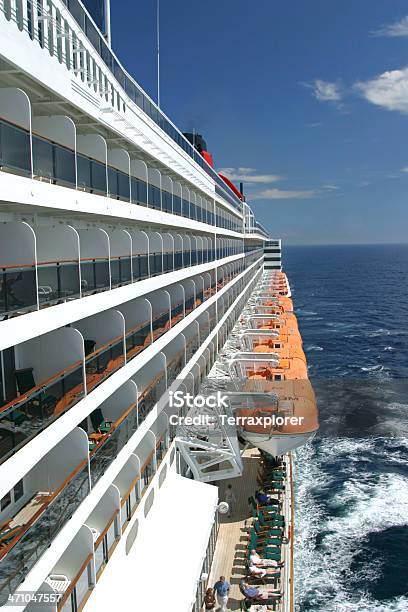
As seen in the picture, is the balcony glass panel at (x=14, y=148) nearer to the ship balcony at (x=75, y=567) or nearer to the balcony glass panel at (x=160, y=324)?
the ship balcony at (x=75, y=567)

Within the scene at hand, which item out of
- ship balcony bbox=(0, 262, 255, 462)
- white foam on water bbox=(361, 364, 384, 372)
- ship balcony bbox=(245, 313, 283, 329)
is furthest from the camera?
white foam on water bbox=(361, 364, 384, 372)

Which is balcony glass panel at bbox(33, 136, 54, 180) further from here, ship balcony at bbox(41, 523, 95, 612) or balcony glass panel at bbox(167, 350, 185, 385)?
balcony glass panel at bbox(167, 350, 185, 385)

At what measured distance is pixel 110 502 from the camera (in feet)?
35.4

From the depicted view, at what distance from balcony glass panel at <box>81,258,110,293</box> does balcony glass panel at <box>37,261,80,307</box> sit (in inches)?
35.6

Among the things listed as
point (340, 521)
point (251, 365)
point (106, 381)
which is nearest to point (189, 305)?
point (251, 365)

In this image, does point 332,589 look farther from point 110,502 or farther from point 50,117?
point 50,117

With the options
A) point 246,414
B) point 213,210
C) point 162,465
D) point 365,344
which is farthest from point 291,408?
point 365,344

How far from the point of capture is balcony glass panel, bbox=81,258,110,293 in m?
10.4

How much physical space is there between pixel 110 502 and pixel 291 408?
29.4 feet

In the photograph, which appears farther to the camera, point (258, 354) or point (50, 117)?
point (258, 354)

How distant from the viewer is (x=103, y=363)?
37.0 ft

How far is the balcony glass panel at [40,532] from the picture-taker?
7.10m

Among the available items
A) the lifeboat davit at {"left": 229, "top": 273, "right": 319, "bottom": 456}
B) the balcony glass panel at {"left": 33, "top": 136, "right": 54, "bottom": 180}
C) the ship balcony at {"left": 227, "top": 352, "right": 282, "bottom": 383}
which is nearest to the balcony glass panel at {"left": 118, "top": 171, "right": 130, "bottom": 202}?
the balcony glass panel at {"left": 33, "top": 136, "right": 54, "bottom": 180}

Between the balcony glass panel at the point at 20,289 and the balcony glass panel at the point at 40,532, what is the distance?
3004mm
